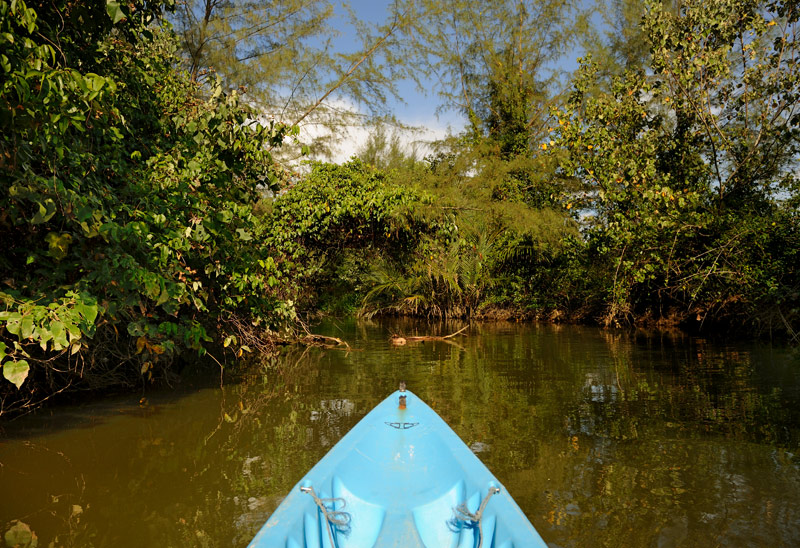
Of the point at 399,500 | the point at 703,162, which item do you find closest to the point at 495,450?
the point at 399,500

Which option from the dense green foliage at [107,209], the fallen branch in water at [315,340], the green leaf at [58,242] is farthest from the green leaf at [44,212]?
the fallen branch in water at [315,340]

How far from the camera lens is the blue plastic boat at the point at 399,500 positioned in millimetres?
2459

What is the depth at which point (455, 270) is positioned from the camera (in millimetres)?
17109

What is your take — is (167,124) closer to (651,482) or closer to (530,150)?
(651,482)

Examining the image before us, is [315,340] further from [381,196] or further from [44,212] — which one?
[44,212]

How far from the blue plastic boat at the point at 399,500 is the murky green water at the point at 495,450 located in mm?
704

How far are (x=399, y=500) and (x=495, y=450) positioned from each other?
202 centimetres

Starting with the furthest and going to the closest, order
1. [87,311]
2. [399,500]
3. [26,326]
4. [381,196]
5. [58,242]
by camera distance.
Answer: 1. [381,196]
2. [58,242]
3. [87,311]
4. [26,326]
5. [399,500]

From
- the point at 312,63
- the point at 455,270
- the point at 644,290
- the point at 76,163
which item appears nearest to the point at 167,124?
the point at 76,163

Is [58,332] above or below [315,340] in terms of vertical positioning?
above

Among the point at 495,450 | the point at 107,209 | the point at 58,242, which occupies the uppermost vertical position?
the point at 107,209

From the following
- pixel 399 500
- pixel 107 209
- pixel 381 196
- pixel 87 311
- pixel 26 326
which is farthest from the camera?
pixel 381 196

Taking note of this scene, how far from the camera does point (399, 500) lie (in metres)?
3.03

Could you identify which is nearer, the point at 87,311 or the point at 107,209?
Answer: the point at 87,311
